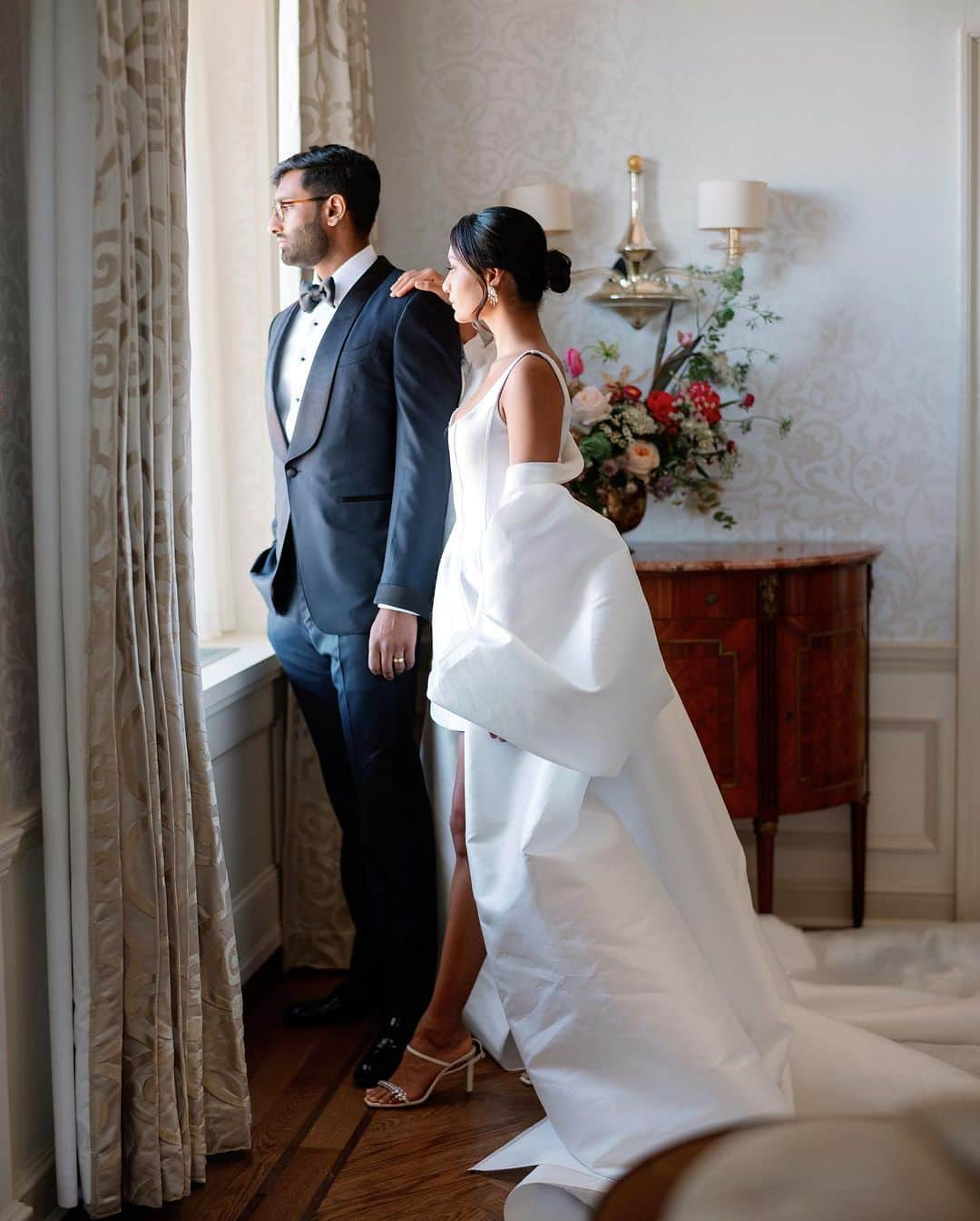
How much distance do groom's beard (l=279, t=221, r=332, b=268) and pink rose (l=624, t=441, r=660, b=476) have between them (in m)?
0.88

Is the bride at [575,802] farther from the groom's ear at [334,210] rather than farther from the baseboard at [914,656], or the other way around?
the baseboard at [914,656]

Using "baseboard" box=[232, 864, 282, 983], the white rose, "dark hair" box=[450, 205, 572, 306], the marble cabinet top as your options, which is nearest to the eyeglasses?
"dark hair" box=[450, 205, 572, 306]

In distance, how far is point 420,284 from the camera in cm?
256

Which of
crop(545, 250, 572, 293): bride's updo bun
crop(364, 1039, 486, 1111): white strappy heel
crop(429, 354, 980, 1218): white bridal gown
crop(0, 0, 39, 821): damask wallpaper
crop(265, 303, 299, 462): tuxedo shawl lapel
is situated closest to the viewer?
crop(0, 0, 39, 821): damask wallpaper

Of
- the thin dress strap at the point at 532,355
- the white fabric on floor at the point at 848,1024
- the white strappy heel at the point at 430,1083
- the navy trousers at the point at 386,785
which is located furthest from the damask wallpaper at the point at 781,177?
the white strappy heel at the point at 430,1083

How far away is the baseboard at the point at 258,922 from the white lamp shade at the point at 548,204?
5.99ft

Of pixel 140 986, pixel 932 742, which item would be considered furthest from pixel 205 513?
pixel 932 742

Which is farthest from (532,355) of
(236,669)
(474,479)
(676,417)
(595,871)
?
(236,669)

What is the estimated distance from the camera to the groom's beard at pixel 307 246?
101 inches

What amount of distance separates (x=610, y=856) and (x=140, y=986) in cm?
78

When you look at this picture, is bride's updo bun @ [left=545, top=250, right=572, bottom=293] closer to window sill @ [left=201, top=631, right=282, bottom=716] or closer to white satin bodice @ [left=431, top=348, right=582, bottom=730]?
white satin bodice @ [left=431, top=348, right=582, bottom=730]

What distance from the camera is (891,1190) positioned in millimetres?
634

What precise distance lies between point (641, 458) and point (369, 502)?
2.58 ft

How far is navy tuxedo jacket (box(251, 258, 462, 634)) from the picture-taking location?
2.50 meters
